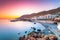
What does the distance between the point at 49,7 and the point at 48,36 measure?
36 cm

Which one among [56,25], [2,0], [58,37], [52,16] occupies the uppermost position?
[2,0]

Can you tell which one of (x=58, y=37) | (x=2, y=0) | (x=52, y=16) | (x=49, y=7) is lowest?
(x=58, y=37)

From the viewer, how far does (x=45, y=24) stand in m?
1.40

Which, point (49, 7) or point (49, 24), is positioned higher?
point (49, 7)

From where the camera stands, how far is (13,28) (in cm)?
140

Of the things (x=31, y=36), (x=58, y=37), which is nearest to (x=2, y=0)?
(x=31, y=36)

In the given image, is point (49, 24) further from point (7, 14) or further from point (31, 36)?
point (7, 14)

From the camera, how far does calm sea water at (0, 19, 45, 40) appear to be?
1.39m

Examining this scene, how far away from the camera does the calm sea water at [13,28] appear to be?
4.57ft

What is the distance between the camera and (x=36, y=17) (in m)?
1.44

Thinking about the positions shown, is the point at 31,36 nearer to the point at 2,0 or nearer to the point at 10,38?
the point at 10,38

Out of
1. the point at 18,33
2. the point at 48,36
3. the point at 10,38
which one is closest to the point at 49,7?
the point at 48,36

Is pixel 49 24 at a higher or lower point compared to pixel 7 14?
lower

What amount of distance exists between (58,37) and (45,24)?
0.71 ft
